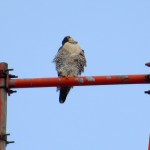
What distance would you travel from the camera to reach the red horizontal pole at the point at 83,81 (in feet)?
11.3

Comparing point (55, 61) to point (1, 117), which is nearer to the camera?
point (1, 117)

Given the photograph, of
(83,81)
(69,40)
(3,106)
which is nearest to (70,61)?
(69,40)

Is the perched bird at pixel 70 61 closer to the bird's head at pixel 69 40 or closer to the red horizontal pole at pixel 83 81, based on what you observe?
the bird's head at pixel 69 40

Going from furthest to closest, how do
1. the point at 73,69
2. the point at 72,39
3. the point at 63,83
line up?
the point at 72,39 → the point at 73,69 → the point at 63,83

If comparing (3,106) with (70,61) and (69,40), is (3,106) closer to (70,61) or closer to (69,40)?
(70,61)

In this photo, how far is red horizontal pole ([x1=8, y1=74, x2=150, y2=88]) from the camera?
135 inches

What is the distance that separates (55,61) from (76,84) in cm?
388

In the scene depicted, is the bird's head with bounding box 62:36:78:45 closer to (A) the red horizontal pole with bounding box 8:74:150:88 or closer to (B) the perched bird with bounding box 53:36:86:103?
(B) the perched bird with bounding box 53:36:86:103

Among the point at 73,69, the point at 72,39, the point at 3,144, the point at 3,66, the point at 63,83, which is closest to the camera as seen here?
the point at 3,144

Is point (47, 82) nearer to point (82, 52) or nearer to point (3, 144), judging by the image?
point (3, 144)

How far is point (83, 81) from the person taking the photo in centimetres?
→ 359

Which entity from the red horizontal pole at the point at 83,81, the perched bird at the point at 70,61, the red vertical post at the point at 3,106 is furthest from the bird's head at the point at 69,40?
the red vertical post at the point at 3,106

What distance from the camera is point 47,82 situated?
3.55 meters

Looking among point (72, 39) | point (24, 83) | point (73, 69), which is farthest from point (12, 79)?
point (72, 39)
